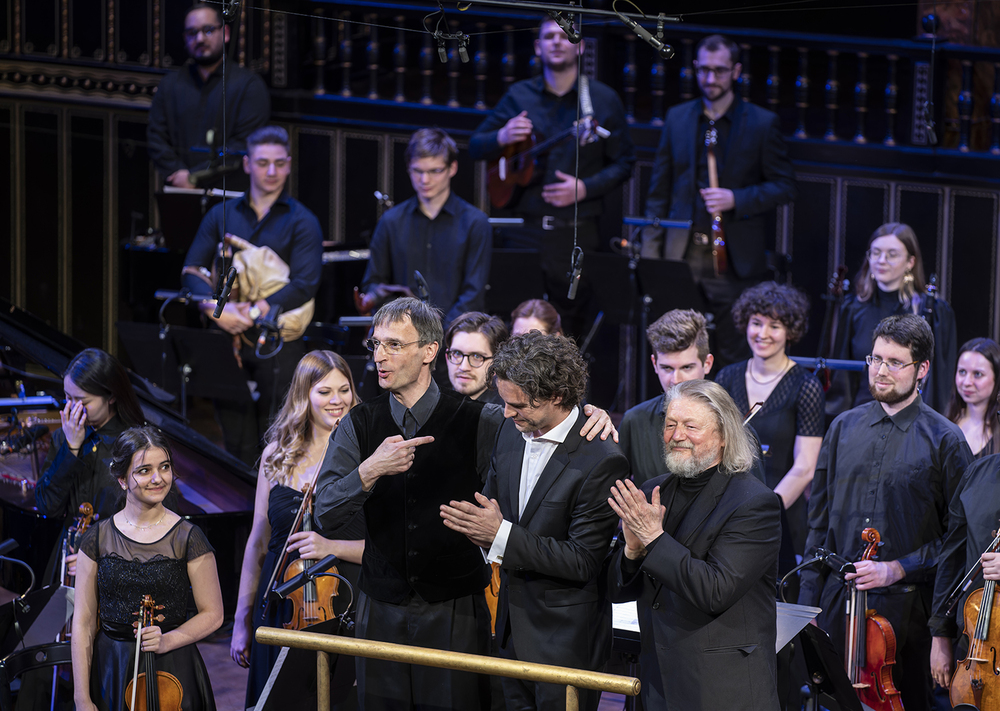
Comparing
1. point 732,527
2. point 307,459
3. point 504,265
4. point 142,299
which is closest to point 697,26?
point 504,265

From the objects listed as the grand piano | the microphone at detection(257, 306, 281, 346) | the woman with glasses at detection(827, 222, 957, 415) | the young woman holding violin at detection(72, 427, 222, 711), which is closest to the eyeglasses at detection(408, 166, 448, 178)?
the microphone at detection(257, 306, 281, 346)

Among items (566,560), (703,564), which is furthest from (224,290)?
(703,564)

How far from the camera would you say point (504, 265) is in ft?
21.7

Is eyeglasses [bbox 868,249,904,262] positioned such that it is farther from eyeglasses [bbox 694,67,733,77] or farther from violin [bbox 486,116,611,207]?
violin [bbox 486,116,611,207]

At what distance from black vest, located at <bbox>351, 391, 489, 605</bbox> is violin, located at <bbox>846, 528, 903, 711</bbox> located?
1396 millimetres

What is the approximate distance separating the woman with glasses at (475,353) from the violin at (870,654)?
1436 millimetres

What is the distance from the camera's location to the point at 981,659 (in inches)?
142

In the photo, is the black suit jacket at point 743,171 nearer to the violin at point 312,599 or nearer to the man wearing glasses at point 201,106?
the man wearing glasses at point 201,106

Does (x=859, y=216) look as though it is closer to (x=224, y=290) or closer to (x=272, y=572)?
(x=224, y=290)

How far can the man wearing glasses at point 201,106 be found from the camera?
7102 mm

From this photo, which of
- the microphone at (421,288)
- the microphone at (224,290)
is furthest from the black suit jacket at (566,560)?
the microphone at (421,288)

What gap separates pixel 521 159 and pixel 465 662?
439cm

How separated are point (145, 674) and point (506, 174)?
13.2ft

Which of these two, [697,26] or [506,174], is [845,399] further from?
[697,26]
